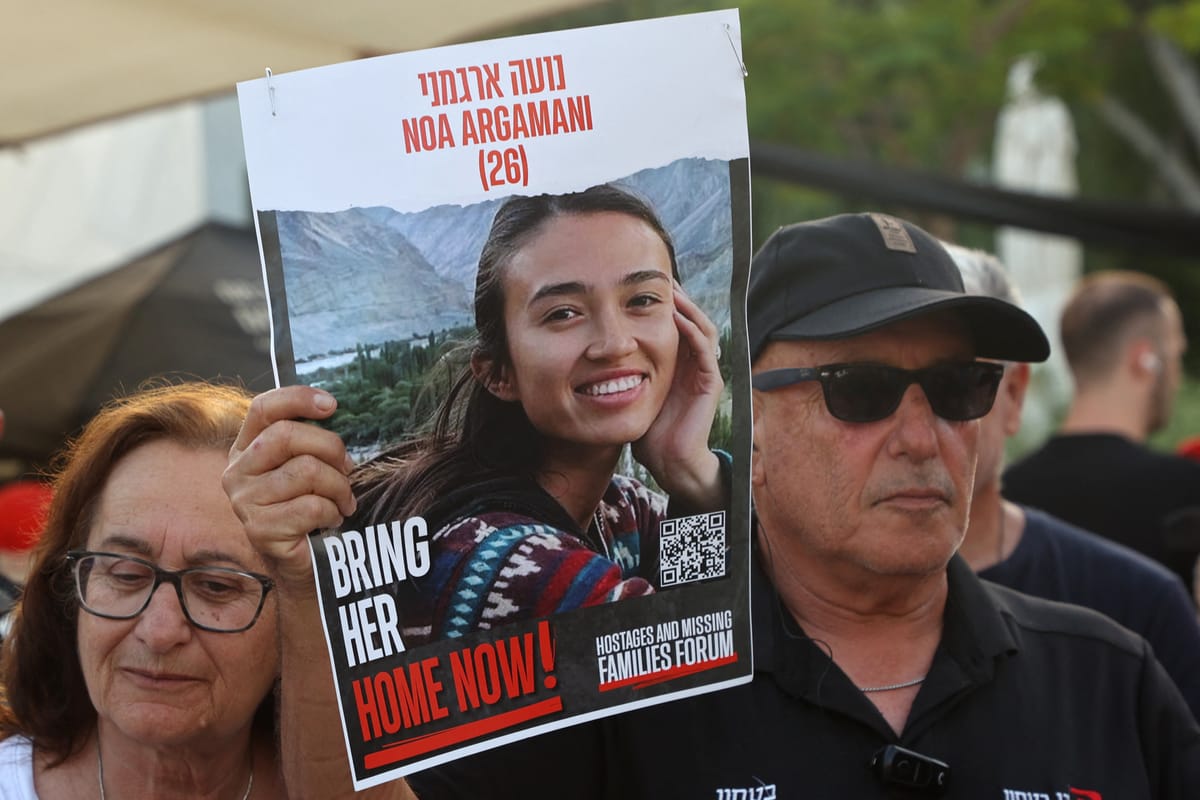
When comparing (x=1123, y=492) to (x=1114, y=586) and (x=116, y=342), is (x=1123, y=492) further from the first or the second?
(x=116, y=342)

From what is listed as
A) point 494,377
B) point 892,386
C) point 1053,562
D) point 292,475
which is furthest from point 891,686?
point 1053,562

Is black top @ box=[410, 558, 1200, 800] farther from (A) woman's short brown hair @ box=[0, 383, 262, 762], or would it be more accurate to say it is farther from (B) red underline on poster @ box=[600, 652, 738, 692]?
(A) woman's short brown hair @ box=[0, 383, 262, 762]

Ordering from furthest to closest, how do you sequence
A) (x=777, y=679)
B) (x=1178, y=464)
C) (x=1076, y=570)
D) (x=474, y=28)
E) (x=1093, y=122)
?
(x=1093, y=122), (x=1178, y=464), (x=474, y=28), (x=1076, y=570), (x=777, y=679)

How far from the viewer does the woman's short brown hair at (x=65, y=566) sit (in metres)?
2.05

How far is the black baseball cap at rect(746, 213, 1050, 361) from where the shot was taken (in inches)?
77.3

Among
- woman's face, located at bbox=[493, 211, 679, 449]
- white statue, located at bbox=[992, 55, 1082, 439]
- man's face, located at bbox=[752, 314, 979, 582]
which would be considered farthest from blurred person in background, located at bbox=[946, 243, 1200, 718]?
white statue, located at bbox=[992, 55, 1082, 439]

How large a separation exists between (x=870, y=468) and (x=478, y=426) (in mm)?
627

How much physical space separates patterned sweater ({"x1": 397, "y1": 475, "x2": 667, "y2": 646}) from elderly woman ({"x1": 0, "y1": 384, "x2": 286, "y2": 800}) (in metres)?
0.45

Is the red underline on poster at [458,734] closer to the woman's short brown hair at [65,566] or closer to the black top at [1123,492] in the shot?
the woman's short brown hair at [65,566]

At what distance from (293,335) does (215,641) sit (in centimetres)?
60

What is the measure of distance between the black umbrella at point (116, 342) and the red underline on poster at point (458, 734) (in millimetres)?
3551

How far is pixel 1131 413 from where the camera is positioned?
4051 millimetres

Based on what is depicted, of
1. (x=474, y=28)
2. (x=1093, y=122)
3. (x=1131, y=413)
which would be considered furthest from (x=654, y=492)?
(x=1093, y=122)

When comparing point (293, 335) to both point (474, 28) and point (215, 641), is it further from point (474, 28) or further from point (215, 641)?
point (474, 28)
